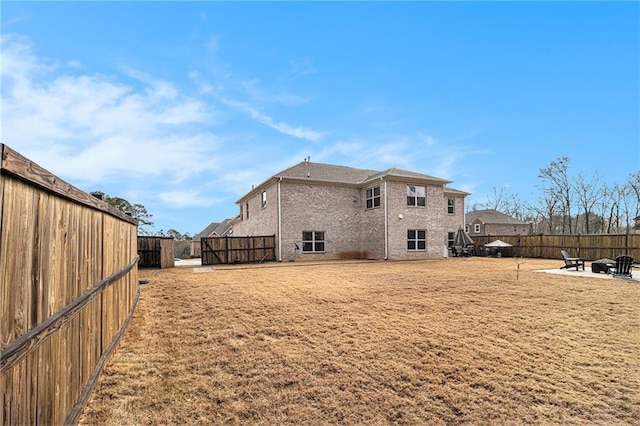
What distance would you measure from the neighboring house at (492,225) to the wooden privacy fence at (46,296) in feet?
135

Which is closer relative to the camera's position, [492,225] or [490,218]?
[492,225]

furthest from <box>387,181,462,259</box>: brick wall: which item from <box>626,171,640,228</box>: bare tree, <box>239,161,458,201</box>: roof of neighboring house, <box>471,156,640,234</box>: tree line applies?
<box>626,171,640,228</box>: bare tree

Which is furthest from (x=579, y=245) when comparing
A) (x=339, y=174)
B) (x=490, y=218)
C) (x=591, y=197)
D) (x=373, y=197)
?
(x=591, y=197)

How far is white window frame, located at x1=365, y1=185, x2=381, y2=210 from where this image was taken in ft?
63.5

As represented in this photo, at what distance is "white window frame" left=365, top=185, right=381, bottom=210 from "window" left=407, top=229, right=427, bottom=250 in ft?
8.69

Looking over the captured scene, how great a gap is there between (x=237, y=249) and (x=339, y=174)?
28.0ft

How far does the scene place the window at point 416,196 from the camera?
Answer: 64.1 ft

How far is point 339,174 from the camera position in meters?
21.5

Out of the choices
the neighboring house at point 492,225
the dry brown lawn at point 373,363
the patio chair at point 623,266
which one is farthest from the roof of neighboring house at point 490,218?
the dry brown lawn at point 373,363

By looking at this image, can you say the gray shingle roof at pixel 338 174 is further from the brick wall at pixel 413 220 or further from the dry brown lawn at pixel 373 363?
the dry brown lawn at pixel 373 363

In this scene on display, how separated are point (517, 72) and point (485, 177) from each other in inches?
1441

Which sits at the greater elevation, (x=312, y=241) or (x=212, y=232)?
(x=212, y=232)

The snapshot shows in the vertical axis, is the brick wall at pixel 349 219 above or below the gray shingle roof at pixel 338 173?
below

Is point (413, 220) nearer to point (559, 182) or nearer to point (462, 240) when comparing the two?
point (462, 240)
